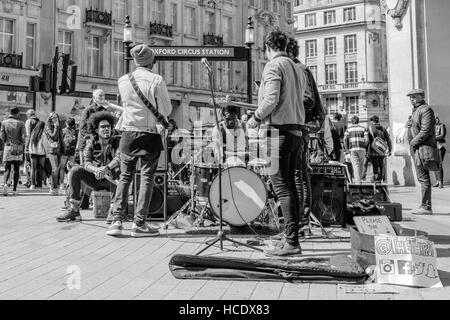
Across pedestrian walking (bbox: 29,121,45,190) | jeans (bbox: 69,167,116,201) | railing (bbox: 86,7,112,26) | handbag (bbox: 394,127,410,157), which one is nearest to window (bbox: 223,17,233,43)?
railing (bbox: 86,7,112,26)

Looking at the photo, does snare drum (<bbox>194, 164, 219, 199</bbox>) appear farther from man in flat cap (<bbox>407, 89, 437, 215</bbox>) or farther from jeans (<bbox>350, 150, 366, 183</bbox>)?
jeans (<bbox>350, 150, 366, 183</bbox>)

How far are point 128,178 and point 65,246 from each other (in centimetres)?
112

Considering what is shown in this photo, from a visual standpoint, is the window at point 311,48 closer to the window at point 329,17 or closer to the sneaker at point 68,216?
the window at point 329,17

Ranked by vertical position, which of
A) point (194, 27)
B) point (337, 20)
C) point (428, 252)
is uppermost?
point (337, 20)

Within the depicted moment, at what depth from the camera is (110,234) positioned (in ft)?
18.7

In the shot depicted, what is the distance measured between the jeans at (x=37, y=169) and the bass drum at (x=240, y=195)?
319 inches

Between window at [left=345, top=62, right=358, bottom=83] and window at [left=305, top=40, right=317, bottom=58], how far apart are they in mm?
5416

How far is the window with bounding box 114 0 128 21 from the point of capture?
36531 millimetres

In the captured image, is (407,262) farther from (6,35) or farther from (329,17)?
(329,17)

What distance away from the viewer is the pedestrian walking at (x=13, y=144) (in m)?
11.3

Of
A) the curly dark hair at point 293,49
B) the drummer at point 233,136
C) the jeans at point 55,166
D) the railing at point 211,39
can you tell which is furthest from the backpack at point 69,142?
the railing at point 211,39
